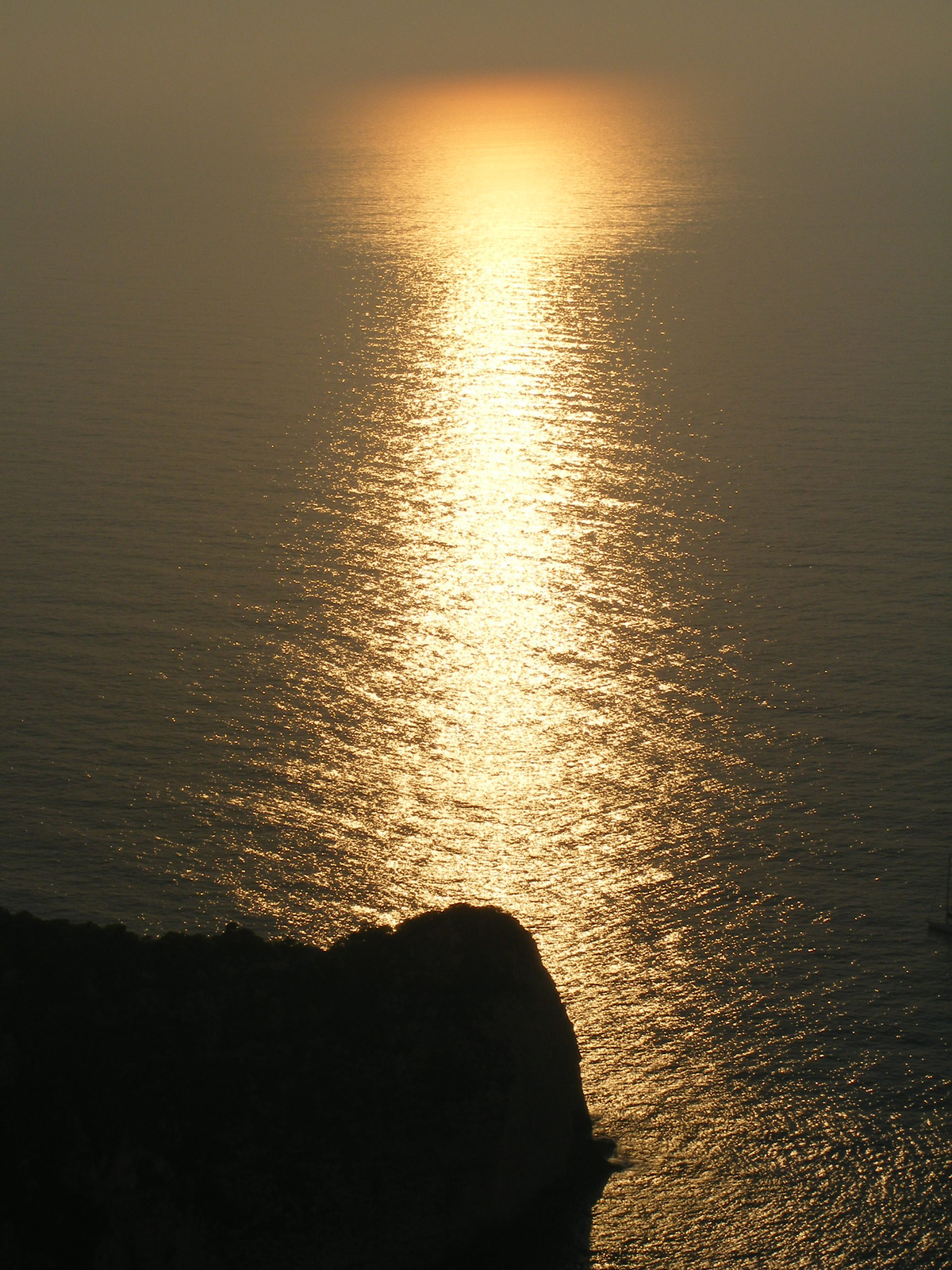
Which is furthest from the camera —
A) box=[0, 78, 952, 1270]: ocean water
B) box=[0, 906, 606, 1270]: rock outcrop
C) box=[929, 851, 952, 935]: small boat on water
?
box=[929, 851, 952, 935]: small boat on water

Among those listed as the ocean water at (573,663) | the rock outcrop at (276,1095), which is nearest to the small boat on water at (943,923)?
the ocean water at (573,663)

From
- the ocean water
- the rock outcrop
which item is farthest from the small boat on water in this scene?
the rock outcrop

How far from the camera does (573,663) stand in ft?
202

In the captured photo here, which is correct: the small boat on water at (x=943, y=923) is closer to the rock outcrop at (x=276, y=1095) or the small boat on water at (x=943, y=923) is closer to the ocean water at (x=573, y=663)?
the ocean water at (x=573, y=663)

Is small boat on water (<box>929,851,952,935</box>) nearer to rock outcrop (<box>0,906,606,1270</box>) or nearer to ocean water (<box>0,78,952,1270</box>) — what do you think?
ocean water (<box>0,78,952,1270</box>)

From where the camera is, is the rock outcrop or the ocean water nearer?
the rock outcrop

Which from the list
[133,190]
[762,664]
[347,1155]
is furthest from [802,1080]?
[133,190]

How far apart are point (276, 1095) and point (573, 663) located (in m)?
29.4

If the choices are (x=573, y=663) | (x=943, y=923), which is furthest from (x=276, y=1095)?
(x=573, y=663)

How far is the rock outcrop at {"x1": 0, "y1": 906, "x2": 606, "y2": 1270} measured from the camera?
110 feet

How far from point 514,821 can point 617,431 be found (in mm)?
39998

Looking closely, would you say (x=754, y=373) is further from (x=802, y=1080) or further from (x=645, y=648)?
(x=802, y=1080)

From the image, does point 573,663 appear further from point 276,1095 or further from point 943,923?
point 276,1095

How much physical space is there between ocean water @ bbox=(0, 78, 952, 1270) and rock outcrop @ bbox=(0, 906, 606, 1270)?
3.47 metres
